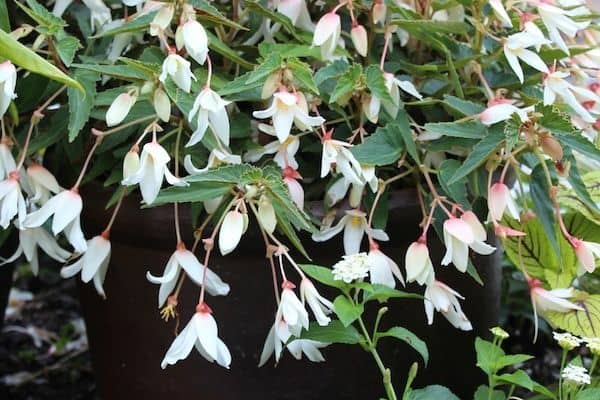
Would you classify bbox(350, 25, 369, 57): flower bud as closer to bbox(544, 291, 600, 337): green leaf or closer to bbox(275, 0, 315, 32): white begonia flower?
bbox(275, 0, 315, 32): white begonia flower

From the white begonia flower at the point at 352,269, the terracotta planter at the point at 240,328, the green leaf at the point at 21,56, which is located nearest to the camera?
the green leaf at the point at 21,56

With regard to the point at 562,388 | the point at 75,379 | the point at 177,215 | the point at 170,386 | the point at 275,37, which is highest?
the point at 275,37

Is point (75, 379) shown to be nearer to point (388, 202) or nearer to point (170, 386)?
point (170, 386)

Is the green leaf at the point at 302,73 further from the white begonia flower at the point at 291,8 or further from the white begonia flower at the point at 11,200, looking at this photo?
the white begonia flower at the point at 11,200

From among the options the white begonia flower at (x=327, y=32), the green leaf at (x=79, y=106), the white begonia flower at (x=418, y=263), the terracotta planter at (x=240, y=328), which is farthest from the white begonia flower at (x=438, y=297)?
the green leaf at (x=79, y=106)

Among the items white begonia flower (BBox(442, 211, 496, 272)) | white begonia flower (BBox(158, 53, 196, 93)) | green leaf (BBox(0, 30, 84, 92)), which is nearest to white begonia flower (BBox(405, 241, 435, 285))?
white begonia flower (BBox(442, 211, 496, 272))

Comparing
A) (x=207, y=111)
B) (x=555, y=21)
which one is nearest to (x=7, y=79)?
(x=207, y=111)

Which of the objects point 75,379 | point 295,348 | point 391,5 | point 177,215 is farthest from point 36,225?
point 75,379

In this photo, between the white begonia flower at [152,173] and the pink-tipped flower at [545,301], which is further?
the pink-tipped flower at [545,301]
